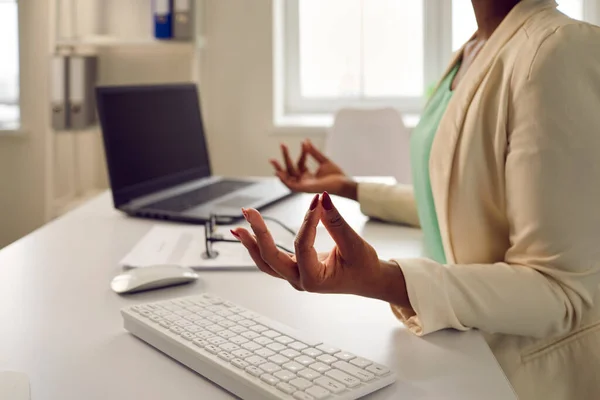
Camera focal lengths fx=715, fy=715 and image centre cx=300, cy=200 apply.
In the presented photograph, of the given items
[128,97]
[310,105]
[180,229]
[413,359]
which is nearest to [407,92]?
[310,105]

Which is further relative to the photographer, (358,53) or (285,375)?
(358,53)

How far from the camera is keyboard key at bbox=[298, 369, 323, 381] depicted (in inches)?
27.3

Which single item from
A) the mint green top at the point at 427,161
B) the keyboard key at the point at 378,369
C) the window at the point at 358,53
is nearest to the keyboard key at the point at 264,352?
the keyboard key at the point at 378,369

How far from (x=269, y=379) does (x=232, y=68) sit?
278cm

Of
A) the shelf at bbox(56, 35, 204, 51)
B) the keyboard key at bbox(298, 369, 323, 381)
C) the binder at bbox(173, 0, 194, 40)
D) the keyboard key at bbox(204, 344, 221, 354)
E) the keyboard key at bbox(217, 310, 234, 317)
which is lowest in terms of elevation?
the keyboard key at bbox(298, 369, 323, 381)

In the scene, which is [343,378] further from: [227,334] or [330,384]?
[227,334]

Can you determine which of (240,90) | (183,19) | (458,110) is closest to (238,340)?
(458,110)

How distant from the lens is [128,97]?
1.73 meters

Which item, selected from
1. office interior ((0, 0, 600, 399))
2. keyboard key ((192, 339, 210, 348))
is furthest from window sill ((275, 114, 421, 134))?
keyboard key ((192, 339, 210, 348))

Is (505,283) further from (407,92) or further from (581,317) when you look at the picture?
(407,92)

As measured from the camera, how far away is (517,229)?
0.91 metres

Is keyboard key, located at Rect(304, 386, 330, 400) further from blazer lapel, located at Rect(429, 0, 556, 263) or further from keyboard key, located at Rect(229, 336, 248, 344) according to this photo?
blazer lapel, located at Rect(429, 0, 556, 263)

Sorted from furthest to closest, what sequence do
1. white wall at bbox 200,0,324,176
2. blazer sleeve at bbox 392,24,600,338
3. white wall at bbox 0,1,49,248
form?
1. white wall at bbox 0,1,49,248
2. white wall at bbox 200,0,324,176
3. blazer sleeve at bbox 392,24,600,338

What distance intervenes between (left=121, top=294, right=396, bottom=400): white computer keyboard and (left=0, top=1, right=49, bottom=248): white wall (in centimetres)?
274
